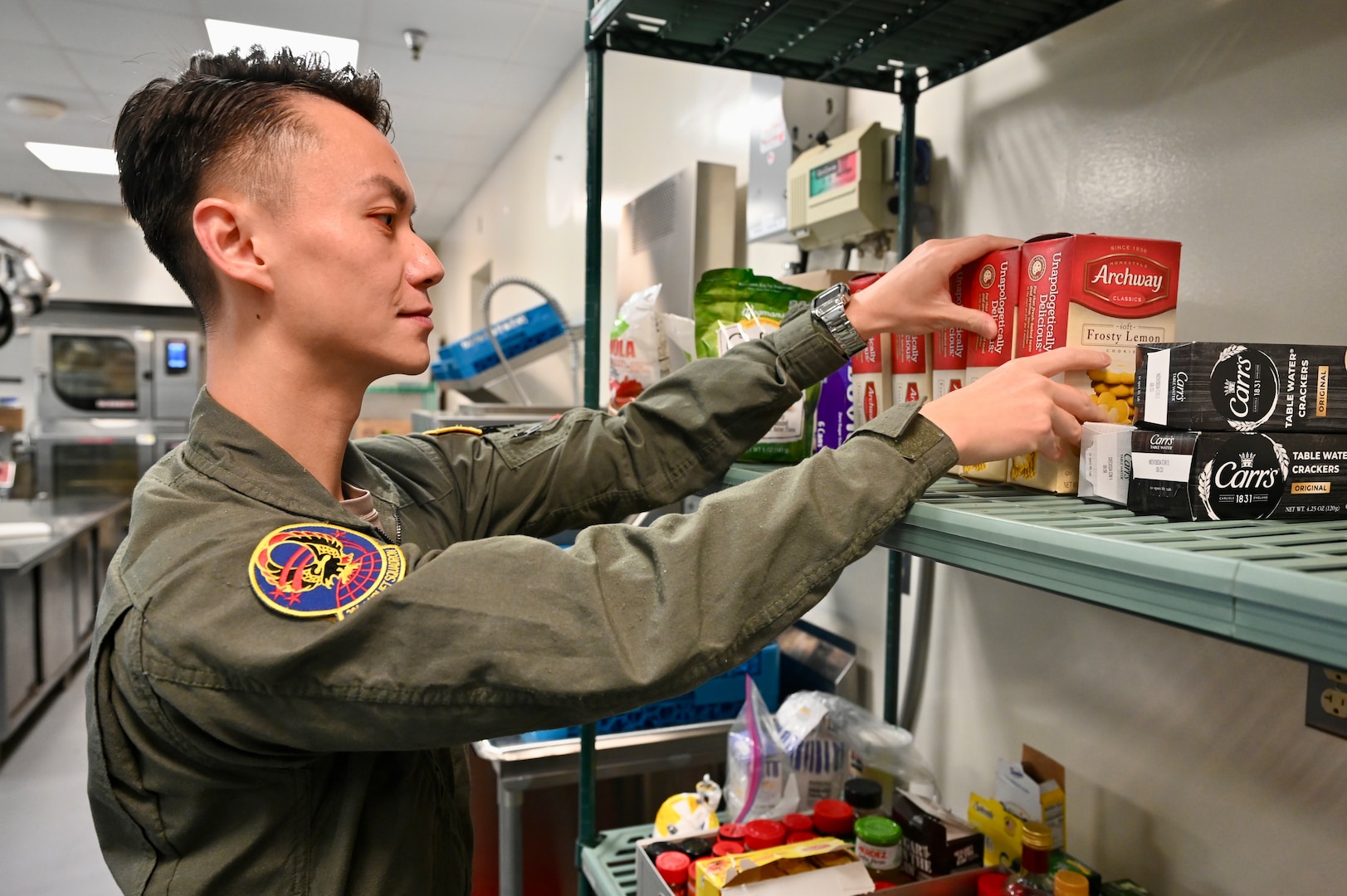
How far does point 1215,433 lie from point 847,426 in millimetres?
467

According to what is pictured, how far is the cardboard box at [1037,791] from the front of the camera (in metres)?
1.00

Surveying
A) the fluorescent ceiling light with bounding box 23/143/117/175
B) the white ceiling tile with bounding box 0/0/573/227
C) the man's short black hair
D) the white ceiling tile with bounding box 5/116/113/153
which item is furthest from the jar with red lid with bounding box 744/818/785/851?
the fluorescent ceiling light with bounding box 23/143/117/175

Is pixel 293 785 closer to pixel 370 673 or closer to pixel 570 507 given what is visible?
pixel 370 673

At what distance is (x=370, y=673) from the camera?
0.60m

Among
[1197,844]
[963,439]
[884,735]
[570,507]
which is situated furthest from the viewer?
[884,735]

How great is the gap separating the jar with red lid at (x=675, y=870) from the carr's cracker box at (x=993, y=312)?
21.4 inches

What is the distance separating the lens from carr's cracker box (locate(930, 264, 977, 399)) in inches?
34.0

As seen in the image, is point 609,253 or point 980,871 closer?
point 980,871

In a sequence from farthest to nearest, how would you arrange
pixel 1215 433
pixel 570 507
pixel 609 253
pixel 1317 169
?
pixel 609 253 → pixel 570 507 → pixel 1317 169 → pixel 1215 433

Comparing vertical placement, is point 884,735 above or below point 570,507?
below

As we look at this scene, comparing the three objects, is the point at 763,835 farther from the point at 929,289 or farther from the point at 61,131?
the point at 61,131

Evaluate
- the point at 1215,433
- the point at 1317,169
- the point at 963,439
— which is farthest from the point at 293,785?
the point at 1317,169

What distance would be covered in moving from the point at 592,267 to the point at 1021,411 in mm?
681

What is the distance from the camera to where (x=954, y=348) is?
875 mm
